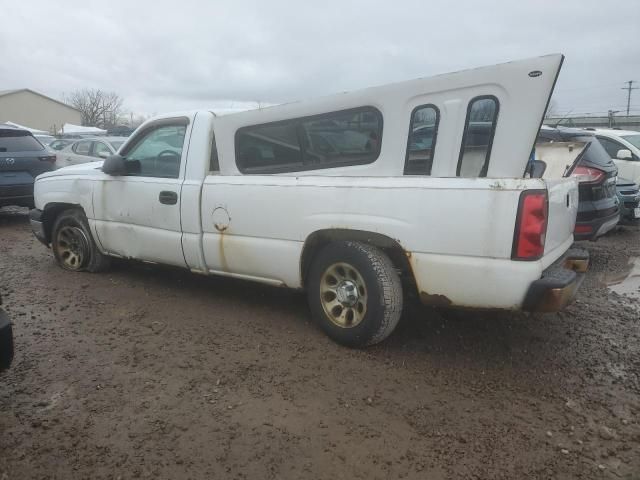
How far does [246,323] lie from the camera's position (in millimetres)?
4145

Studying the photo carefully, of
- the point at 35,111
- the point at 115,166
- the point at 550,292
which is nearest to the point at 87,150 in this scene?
the point at 115,166

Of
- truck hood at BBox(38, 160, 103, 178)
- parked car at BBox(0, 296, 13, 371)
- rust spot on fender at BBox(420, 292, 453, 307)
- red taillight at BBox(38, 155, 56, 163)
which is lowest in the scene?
parked car at BBox(0, 296, 13, 371)

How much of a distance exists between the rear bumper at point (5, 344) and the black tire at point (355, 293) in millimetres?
1919

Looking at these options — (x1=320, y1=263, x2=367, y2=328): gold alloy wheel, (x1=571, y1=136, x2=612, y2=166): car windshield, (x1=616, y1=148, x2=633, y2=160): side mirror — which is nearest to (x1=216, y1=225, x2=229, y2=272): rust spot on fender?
(x1=320, y1=263, x2=367, y2=328): gold alloy wheel

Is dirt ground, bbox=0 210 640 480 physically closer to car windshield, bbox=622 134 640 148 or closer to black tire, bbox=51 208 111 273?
black tire, bbox=51 208 111 273

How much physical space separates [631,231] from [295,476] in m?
8.32

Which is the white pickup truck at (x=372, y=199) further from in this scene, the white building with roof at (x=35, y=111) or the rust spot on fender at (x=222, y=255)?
the white building with roof at (x=35, y=111)

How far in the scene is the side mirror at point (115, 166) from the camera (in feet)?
15.1

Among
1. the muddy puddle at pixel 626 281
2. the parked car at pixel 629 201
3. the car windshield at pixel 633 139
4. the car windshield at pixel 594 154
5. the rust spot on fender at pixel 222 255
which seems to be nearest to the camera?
the rust spot on fender at pixel 222 255

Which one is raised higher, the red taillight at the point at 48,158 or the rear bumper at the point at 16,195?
the red taillight at the point at 48,158

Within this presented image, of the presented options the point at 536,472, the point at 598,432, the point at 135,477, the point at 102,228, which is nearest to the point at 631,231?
the point at 598,432

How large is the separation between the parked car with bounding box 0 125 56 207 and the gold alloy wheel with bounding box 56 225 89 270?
3737 mm

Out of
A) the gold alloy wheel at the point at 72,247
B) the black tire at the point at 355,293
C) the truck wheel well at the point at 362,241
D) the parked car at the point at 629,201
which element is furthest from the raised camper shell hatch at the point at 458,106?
the parked car at the point at 629,201

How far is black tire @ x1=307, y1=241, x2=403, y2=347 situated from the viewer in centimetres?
333
